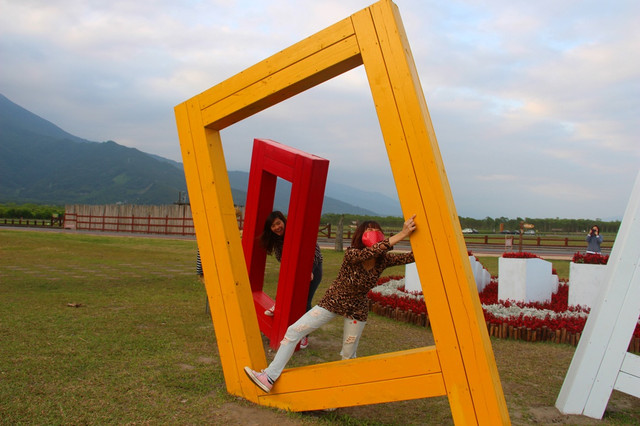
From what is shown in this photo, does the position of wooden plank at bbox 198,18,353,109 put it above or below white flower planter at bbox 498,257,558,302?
above

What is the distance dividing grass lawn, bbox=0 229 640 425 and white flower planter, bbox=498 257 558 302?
209cm

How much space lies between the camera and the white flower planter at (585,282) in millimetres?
8102

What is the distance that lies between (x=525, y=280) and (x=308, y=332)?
5.99 meters

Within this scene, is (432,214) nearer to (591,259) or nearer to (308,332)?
(308,332)

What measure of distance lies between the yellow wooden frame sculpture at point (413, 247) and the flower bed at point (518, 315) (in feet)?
13.4

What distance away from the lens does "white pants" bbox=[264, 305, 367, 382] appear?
12.6 feet

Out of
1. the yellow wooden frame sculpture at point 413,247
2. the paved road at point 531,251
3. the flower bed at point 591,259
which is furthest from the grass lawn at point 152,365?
the paved road at point 531,251

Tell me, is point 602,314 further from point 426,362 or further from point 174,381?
point 174,381

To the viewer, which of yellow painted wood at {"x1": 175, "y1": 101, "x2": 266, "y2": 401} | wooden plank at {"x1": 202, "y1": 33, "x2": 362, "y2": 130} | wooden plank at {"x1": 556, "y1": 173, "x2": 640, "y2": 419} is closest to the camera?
wooden plank at {"x1": 202, "y1": 33, "x2": 362, "y2": 130}

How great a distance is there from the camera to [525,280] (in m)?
8.58

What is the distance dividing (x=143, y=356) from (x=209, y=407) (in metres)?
1.69

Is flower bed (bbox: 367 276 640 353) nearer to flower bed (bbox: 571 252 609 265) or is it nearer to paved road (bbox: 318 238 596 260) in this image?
flower bed (bbox: 571 252 609 265)

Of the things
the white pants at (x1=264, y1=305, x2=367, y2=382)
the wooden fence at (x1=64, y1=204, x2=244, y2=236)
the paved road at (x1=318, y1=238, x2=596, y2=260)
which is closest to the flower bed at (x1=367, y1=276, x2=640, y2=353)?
the white pants at (x1=264, y1=305, x2=367, y2=382)

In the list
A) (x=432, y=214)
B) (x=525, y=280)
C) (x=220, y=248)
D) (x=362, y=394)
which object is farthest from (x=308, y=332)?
(x=525, y=280)
